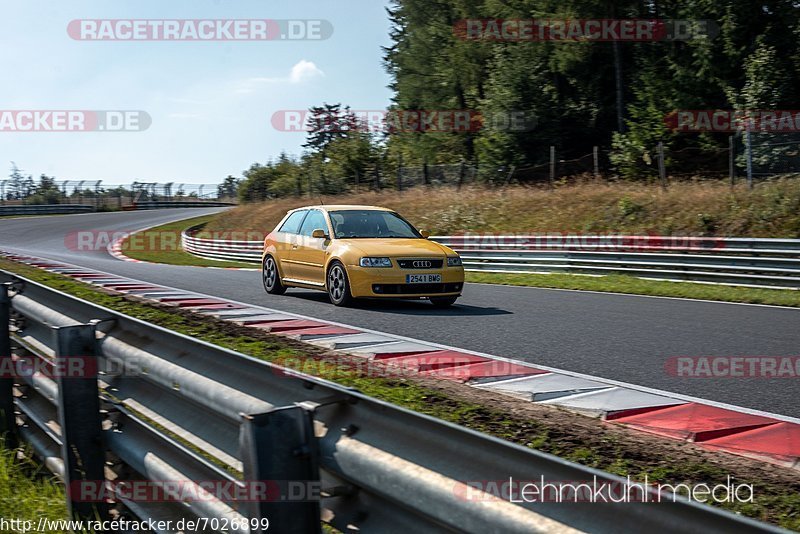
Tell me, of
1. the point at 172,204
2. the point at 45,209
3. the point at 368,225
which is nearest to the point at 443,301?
the point at 368,225

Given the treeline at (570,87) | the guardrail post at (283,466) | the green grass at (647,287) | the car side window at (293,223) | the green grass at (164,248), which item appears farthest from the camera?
the treeline at (570,87)

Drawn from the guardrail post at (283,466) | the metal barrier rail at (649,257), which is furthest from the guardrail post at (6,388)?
the metal barrier rail at (649,257)

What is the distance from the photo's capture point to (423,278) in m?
11.5

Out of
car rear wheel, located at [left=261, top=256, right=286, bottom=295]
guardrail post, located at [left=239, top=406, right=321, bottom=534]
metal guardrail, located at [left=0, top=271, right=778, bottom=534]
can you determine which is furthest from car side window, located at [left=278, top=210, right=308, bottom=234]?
guardrail post, located at [left=239, top=406, right=321, bottom=534]

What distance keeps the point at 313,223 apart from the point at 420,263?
7.73 ft

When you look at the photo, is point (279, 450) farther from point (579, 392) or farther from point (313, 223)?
point (313, 223)

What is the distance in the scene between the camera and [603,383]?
641 centimetres

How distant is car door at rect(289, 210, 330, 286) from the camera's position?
1236cm

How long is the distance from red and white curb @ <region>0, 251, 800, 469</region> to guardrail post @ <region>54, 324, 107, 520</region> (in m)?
3.14

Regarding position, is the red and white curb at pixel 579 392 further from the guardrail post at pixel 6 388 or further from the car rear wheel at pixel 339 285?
the guardrail post at pixel 6 388

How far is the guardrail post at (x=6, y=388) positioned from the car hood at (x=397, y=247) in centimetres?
631

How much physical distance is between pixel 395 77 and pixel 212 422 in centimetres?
5532

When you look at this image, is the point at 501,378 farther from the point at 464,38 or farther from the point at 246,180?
the point at 246,180

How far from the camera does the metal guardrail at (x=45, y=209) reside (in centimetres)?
5378
